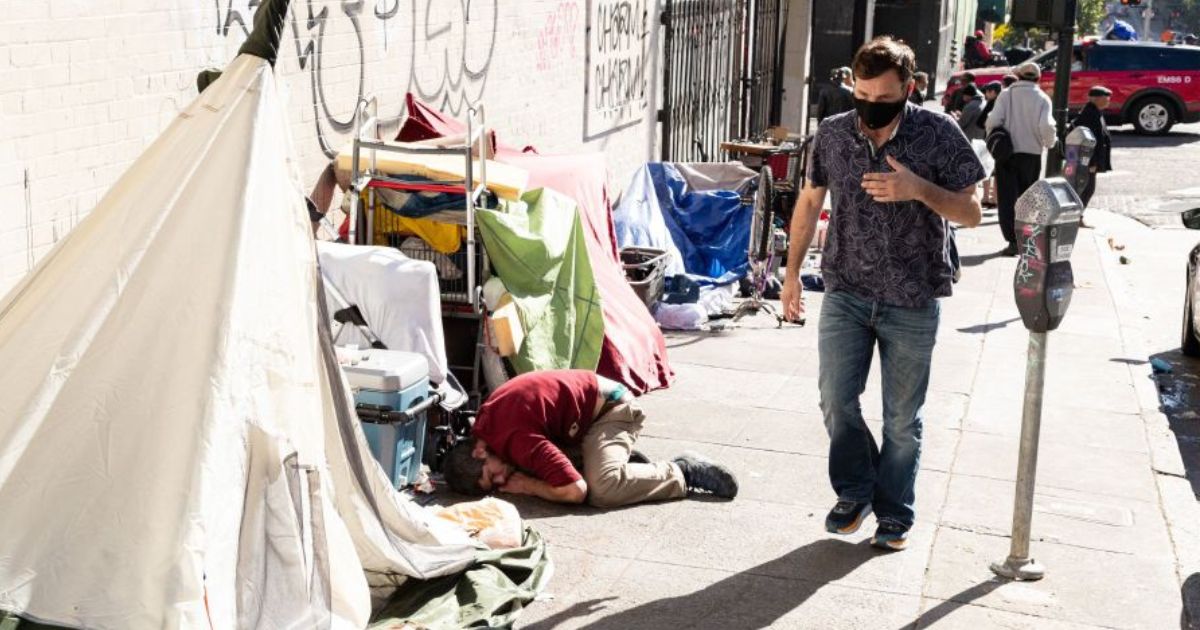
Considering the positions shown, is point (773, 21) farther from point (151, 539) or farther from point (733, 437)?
point (151, 539)

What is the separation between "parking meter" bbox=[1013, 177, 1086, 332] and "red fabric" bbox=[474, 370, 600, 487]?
1.95m

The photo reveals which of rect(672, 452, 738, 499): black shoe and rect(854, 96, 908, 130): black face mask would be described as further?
rect(672, 452, 738, 499): black shoe

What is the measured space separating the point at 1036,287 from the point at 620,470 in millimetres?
1964

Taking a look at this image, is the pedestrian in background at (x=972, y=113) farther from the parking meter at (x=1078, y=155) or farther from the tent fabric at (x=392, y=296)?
the tent fabric at (x=392, y=296)

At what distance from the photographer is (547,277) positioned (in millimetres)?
8102

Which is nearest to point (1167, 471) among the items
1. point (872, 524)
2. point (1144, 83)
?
point (872, 524)

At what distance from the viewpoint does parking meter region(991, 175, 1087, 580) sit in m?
5.72

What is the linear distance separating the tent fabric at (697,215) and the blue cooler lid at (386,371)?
5.36 meters

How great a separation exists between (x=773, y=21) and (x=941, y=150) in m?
14.2

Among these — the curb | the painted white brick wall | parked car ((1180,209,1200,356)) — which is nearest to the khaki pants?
the painted white brick wall

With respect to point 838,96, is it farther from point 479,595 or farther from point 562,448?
point 479,595

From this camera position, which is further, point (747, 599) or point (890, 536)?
point (890, 536)

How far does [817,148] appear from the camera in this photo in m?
6.16

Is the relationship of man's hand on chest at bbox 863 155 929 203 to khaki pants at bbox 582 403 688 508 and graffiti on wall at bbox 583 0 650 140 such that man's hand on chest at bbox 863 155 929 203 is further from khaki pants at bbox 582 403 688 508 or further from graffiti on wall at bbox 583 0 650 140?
graffiti on wall at bbox 583 0 650 140
